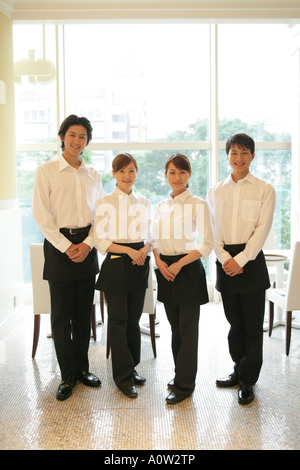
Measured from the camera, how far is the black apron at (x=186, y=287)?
2873 mm

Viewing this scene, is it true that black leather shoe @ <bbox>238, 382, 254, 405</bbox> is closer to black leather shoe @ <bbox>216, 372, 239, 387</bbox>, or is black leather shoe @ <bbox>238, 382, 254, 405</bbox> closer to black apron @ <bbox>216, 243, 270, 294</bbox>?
black leather shoe @ <bbox>216, 372, 239, 387</bbox>

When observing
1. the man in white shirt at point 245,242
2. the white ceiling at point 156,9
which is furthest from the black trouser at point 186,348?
the white ceiling at point 156,9

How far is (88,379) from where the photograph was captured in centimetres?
317

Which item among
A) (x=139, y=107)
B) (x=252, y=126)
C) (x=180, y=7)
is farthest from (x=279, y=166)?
(x=180, y=7)

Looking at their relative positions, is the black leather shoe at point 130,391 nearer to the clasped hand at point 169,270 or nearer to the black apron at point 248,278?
the clasped hand at point 169,270

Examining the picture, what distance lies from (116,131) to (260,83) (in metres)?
1.98

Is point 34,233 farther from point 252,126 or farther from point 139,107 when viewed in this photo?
point 252,126

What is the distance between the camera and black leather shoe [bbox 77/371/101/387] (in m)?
3.14

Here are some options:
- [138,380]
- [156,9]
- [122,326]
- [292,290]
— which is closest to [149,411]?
[138,380]

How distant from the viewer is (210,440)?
8.08 feet

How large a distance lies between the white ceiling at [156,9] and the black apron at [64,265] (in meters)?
2.40

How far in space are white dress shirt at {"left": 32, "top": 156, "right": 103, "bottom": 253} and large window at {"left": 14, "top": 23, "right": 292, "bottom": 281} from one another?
287 cm

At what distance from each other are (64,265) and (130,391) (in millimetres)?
955
